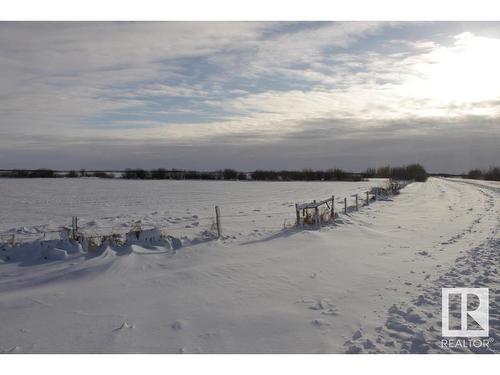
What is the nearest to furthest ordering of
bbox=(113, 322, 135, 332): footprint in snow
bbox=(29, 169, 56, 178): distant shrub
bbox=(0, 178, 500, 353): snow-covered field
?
bbox=(0, 178, 500, 353): snow-covered field, bbox=(113, 322, 135, 332): footprint in snow, bbox=(29, 169, 56, 178): distant shrub

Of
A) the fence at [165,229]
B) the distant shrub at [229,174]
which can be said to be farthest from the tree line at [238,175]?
the fence at [165,229]

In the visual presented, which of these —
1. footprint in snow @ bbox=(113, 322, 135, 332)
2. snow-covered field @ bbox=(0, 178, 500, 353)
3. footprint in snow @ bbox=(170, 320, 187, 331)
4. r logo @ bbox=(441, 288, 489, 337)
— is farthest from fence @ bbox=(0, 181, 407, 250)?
r logo @ bbox=(441, 288, 489, 337)

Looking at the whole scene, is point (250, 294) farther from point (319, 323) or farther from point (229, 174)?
point (229, 174)

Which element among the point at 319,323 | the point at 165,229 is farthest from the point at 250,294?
the point at 165,229

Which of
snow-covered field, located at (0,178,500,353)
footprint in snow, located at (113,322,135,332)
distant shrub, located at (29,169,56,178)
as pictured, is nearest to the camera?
snow-covered field, located at (0,178,500,353)

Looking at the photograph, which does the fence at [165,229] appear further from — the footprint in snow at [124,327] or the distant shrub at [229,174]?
the distant shrub at [229,174]

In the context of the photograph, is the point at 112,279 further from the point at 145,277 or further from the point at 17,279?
the point at 17,279

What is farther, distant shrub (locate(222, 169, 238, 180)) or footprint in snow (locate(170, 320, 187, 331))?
distant shrub (locate(222, 169, 238, 180))

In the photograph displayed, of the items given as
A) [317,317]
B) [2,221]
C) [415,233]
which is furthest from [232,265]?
[2,221]

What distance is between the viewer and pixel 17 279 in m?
7.75

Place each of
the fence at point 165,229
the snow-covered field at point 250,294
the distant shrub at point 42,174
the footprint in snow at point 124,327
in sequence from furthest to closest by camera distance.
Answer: the distant shrub at point 42,174
the fence at point 165,229
the footprint in snow at point 124,327
the snow-covered field at point 250,294

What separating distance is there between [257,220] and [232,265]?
7799mm

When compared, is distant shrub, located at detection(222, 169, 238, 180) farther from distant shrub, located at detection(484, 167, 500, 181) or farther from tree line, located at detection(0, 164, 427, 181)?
distant shrub, located at detection(484, 167, 500, 181)

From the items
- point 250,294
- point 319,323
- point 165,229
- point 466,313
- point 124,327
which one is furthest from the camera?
point 165,229
